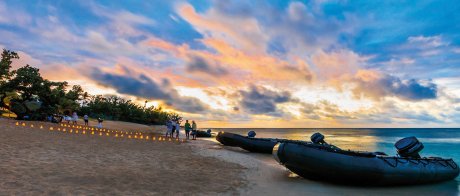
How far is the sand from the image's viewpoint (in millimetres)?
9637

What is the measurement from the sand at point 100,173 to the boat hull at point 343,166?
247 centimetres

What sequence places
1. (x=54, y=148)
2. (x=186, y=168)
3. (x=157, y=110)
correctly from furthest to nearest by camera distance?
1. (x=157, y=110)
2. (x=54, y=148)
3. (x=186, y=168)

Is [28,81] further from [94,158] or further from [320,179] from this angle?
[320,179]

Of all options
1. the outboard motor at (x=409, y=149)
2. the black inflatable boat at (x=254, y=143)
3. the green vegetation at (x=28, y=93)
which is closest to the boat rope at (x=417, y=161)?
the outboard motor at (x=409, y=149)

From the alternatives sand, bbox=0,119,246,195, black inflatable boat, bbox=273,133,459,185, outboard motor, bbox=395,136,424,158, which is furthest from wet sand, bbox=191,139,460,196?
outboard motor, bbox=395,136,424,158

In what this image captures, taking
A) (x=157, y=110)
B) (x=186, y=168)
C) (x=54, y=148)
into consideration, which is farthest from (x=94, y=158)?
(x=157, y=110)

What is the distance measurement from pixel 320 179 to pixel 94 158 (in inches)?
413

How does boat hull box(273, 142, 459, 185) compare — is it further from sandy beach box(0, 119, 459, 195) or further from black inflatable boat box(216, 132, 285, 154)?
black inflatable boat box(216, 132, 285, 154)

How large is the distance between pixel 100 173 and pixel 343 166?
975cm

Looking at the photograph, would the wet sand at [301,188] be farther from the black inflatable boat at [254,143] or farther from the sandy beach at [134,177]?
the black inflatable boat at [254,143]

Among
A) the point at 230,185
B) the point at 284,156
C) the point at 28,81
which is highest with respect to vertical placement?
the point at 28,81

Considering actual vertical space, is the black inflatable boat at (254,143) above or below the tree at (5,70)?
below

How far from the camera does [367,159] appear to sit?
562 inches

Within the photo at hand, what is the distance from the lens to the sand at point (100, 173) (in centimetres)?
964
